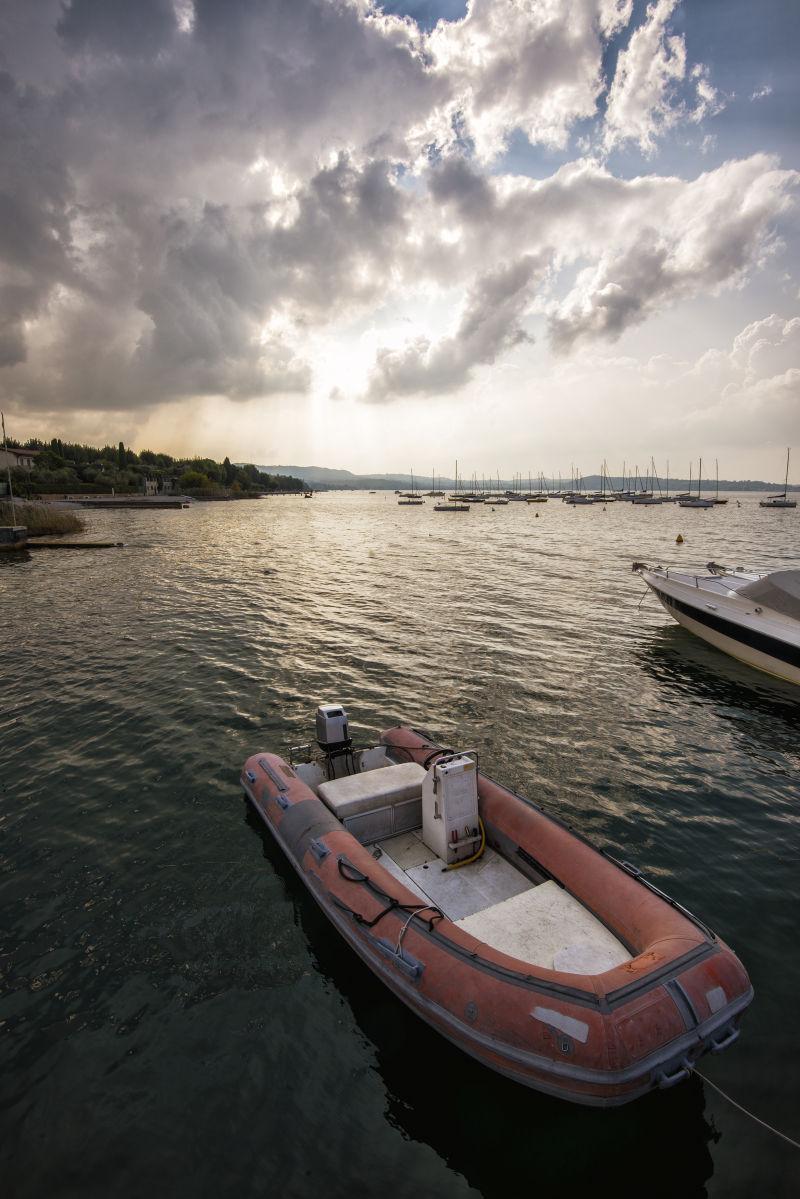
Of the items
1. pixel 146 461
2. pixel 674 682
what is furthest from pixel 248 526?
pixel 146 461

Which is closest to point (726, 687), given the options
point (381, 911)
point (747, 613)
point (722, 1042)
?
point (747, 613)

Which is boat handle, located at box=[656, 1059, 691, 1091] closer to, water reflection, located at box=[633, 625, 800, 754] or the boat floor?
the boat floor

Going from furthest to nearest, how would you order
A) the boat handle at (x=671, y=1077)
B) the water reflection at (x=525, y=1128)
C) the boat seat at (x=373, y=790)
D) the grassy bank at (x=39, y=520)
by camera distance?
the grassy bank at (x=39, y=520) → the boat seat at (x=373, y=790) → the water reflection at (x=525, y=1128) → the boat handle at (x=671, y=1077)

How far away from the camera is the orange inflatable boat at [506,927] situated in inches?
197

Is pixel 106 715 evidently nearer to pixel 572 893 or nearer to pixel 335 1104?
pixel 335 1104

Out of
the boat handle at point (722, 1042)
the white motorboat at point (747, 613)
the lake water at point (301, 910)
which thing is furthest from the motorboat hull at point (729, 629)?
the boat handle at point (722, 1042)

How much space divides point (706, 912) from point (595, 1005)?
13.2ft

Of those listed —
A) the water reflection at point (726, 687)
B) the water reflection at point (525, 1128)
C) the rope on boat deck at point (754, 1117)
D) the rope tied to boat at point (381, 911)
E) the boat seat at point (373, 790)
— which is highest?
the boat seat at point (373, 790)

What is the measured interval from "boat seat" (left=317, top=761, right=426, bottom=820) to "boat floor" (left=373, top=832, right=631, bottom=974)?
73 cm

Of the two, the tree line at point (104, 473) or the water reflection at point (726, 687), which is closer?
the water reflection at point (726, 687)

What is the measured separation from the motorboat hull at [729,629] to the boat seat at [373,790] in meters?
13.7

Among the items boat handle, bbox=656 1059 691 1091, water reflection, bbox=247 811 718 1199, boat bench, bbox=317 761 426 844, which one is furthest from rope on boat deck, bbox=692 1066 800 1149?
boat bench, bbox=317 761 426 844

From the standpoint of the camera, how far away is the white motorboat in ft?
55.5

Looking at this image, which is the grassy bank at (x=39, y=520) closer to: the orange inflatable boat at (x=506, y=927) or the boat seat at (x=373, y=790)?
the boat seat at (x=373, y=790)
